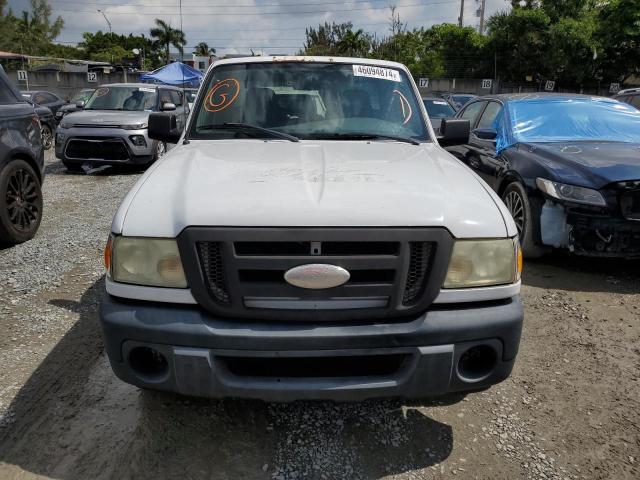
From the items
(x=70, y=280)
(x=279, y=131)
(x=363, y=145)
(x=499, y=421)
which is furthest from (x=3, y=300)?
(x=499, y=421)

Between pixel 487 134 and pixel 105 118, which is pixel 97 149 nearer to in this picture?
pixel 105 118

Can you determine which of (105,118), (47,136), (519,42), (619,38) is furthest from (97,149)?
(519,42)

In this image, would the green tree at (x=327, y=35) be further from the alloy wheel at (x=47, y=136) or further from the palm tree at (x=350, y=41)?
the alloy wheel at (x=47, y=136)

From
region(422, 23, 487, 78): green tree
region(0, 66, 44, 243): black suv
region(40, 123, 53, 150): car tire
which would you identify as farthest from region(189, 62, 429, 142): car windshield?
region(422, 23, 487, 78): green tree

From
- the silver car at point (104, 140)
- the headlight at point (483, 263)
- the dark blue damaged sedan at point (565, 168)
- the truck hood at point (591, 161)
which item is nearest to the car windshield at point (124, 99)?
the silver car at point (104, 140)

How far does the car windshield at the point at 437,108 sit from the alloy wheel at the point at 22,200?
9151 millimetres

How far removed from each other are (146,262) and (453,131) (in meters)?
2.50

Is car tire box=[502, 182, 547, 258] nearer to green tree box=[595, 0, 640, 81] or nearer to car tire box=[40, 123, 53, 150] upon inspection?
car tire box=[40, 123, 53, 150]

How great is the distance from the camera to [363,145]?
320 cm

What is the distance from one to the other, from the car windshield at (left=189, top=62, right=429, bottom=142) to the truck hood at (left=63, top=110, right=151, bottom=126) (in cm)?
675

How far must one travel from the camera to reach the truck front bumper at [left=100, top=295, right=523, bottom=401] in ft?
6.69

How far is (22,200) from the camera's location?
5.43 meters

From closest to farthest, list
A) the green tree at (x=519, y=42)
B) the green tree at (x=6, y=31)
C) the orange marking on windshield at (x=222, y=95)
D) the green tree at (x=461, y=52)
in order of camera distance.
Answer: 1. the orange marking on windshield at (x=222, y=95)
2. the green tree at (x=519, y=42)
3. the green tree at (x=461, y=52)
4. the green tree at (x=6, y=31)

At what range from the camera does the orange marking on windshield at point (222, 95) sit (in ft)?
11.7
